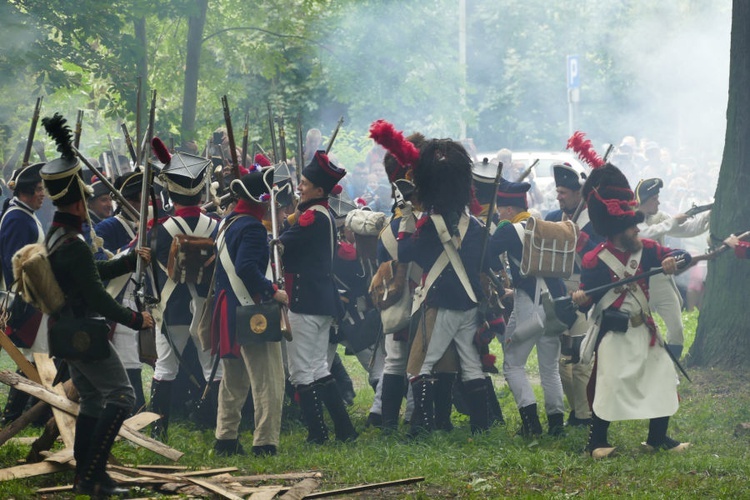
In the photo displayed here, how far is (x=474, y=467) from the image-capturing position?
7422mm

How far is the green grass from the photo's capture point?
6.81 m

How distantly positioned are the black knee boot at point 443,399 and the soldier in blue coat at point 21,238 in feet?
9.57

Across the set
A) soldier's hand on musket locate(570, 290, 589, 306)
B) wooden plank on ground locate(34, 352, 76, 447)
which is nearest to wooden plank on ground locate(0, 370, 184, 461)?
wooden plank on ground locate(34, 352, 76, 447)

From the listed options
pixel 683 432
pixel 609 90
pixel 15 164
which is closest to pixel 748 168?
pixel 683 432

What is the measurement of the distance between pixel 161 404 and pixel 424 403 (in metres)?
1.92

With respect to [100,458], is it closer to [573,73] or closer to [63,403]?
[63,403]

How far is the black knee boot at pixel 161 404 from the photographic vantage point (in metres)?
8.48

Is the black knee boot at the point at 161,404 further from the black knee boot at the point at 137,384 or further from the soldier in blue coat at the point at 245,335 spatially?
the soldier in blue coat at the point at 245,335

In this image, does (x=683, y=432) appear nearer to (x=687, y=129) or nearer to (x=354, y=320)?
(x=354, y=320)

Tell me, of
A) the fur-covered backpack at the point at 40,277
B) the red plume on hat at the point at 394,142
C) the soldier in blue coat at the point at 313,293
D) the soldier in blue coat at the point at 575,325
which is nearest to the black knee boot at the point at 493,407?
the soldier in blue coat at the point at 575,325

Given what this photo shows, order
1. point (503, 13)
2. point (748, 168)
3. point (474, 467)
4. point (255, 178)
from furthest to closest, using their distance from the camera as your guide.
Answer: point (503, 13) < point (748, 168) < point (255, 178) < point (474, 467)

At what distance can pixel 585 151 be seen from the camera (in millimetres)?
8680

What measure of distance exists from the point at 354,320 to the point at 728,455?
3.11 meters

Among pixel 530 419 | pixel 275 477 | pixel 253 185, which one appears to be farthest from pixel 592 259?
pixel 275 477
